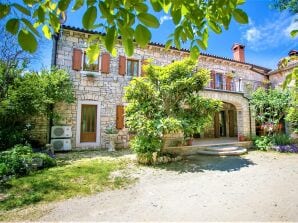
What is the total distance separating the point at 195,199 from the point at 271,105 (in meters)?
9.90

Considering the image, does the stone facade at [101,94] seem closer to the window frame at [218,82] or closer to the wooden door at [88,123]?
the wooden door at [88,123]

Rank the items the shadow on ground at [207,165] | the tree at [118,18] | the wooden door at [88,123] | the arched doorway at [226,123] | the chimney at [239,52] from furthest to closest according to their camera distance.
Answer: the chimney at [239,52], the arched doorway at [226,123], the wooden door at [88,123], the shadow on ground at [207,165], the tree at [118,18]

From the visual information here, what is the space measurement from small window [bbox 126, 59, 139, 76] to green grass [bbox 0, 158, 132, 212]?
22.3 ft

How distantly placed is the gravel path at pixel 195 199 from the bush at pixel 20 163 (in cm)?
256

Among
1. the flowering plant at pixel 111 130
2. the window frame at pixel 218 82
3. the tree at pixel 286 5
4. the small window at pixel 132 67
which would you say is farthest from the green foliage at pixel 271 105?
the flowering plant at pixel 111 130

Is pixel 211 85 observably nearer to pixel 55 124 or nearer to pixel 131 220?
pixel 55 124

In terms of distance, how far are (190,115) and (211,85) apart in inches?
289

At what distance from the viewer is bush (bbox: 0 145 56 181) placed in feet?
17.8

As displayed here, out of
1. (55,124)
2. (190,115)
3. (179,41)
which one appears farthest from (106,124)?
(179,41)

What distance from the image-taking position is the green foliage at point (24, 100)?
7.89 metres

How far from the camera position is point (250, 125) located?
40.7 feet

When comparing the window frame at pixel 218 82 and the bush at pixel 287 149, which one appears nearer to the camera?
the bush at pixel 287 149

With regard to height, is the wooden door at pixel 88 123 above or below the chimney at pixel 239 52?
below

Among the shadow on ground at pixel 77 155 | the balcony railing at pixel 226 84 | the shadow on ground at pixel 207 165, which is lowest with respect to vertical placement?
the shadow on ground at pixel 207 165
